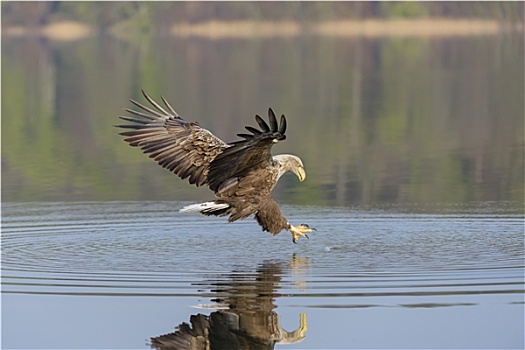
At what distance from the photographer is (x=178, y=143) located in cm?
1080

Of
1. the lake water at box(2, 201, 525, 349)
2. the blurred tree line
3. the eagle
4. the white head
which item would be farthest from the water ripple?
the blurred tree line

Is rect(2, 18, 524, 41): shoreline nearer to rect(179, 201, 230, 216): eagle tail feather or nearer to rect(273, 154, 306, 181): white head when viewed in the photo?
rect(273, 154, 306, 181): white head

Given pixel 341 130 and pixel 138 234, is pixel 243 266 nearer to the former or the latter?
pixel 138 234

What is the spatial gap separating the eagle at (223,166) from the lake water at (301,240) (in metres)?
0.35

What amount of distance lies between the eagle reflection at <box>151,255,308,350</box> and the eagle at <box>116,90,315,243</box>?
1.11 meters

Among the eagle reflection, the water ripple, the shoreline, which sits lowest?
the eagle reflection

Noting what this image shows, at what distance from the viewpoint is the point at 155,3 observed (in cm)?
7662

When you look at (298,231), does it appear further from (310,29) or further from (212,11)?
(212,11)

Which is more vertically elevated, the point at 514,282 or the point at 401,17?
the point at 401,17

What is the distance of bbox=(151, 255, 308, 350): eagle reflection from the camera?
24.8ft

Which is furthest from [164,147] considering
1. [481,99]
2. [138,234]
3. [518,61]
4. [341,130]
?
[518,61]

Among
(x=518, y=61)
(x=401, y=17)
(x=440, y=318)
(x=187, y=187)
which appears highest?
(x=401, y=17)

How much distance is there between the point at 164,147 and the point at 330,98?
63.7 feet

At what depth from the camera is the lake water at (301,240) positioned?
7957mm
